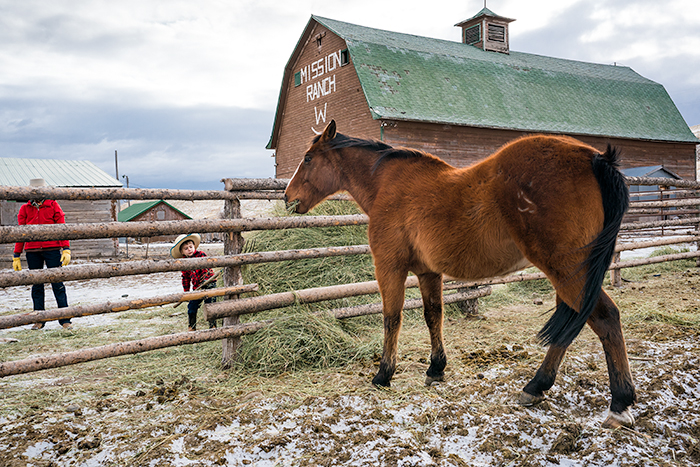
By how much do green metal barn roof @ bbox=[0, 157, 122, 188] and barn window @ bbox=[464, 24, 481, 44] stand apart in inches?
792

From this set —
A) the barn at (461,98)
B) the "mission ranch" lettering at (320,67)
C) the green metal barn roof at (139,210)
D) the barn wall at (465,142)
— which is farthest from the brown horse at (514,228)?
the green metal barn roof at (139,210)

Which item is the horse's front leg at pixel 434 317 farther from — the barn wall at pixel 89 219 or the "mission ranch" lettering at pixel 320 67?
the barn wall at pixel 89 219

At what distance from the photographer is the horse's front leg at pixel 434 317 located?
3527mm

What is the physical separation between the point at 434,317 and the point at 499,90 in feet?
64.0

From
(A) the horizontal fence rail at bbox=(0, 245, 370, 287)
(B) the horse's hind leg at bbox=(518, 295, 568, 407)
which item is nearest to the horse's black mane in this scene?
(A) the horizontal fence rail at bbox=(0, 245, 370, 287)

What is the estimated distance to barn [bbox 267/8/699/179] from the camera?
1783 centimetres

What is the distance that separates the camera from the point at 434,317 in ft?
11.7

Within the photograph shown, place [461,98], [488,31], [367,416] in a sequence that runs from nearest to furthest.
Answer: [367,416], [461,98], [488,31]

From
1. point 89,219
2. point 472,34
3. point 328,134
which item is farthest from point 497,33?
point 328,134

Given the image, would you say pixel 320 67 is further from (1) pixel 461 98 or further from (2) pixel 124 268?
(2) pixel 124 268

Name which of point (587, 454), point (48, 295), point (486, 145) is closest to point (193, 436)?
point (587, 454)

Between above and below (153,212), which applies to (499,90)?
above

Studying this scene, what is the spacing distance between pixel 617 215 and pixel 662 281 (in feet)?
21.3

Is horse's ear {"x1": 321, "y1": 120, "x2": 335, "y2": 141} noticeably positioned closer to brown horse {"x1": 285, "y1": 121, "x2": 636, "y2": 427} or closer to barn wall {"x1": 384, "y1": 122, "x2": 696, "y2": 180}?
brown horse {"x1": 285, "y1": 121, "x2": 636, "y2": 427}
